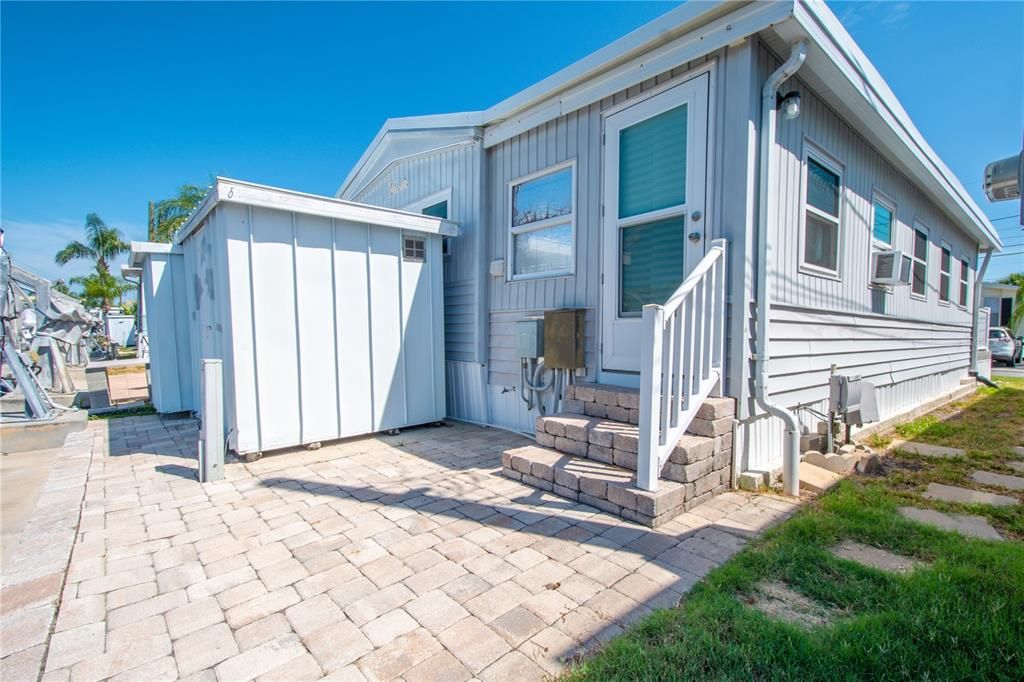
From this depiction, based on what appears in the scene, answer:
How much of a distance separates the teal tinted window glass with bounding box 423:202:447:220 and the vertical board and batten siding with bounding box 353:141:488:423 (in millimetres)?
194

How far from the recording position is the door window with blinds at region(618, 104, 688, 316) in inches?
144

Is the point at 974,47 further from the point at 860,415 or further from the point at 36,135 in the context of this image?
the point at 36,135

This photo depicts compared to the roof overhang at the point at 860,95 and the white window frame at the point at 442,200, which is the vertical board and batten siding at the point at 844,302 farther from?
the white window frame at the point at 442,200

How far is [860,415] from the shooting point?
4.34 metres

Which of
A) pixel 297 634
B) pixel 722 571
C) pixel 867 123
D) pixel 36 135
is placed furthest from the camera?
pixel 36 135

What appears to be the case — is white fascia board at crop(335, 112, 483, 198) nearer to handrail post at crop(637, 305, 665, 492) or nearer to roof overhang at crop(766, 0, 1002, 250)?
roof overhang at crop(766, 0, 1002, 250)

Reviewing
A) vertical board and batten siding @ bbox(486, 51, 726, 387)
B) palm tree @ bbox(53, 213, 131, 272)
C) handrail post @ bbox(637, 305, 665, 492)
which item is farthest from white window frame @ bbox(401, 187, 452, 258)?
palm tree @ bbox(53, 213, 131, 272)

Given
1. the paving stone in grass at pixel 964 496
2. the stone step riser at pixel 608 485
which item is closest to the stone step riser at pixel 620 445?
the stone step riser at pixel 608 485

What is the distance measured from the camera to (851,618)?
173cm

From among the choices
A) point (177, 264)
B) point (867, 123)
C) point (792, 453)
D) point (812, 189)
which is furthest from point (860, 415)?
point (177, 264)

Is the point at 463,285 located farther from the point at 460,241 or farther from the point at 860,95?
the point at 860,95

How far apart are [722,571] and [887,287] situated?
5.48 meters

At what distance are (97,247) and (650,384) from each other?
35.2 metres

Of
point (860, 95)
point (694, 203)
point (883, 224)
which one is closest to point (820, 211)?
point (860, 95)
